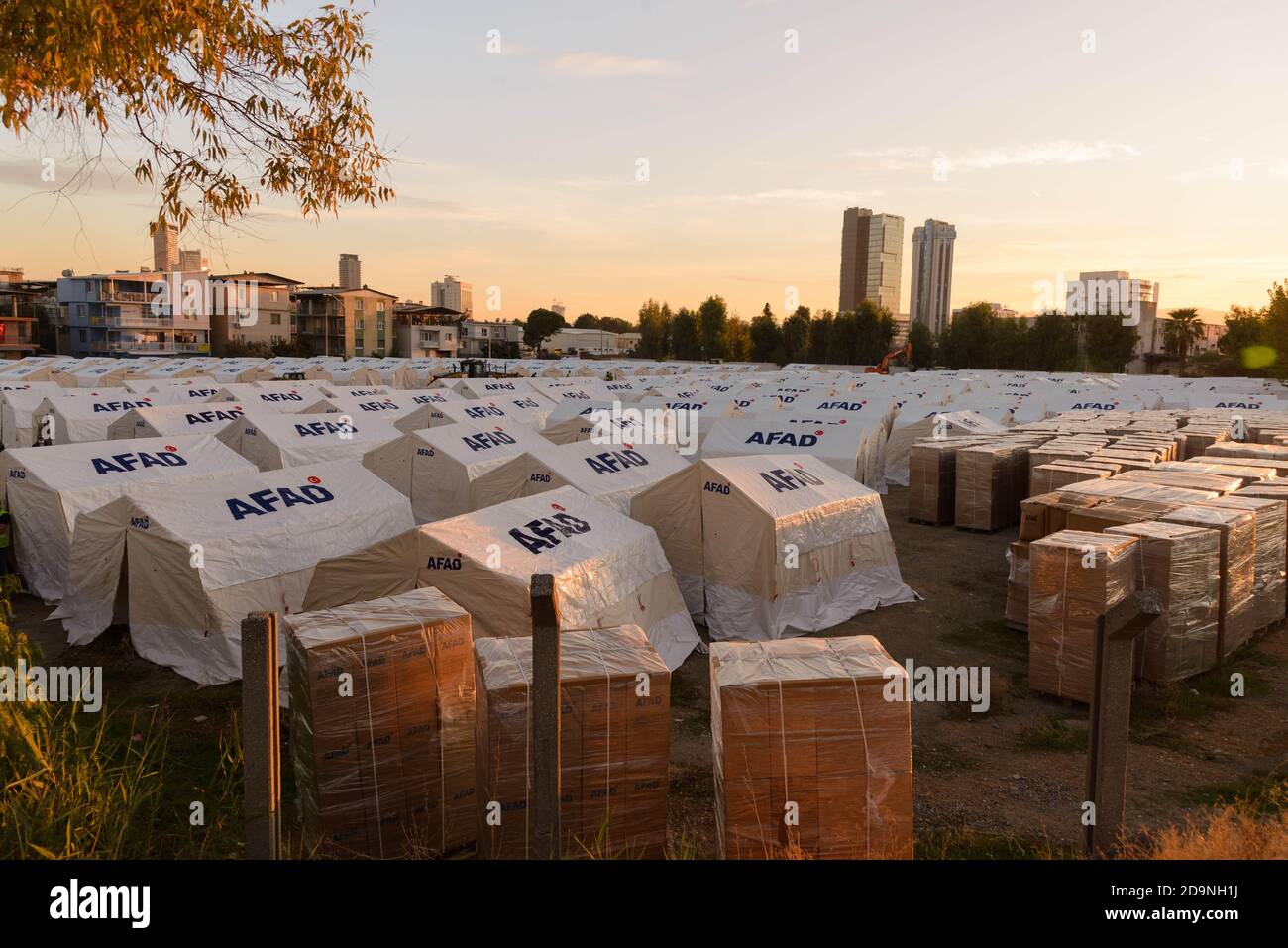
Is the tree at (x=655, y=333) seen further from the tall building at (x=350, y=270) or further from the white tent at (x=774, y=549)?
the white tent at (x=774, y=549)

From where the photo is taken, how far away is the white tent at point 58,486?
14039 millimetres

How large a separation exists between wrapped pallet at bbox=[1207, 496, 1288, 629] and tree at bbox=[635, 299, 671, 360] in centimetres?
11480

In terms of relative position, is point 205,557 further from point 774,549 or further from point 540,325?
point 540,325

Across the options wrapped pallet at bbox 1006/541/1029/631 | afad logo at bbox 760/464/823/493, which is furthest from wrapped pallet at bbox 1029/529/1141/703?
afad logo at bbox 760/464/823/493

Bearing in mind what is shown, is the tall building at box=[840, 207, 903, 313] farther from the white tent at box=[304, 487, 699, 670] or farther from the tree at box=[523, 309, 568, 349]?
the white tent at box=[304, 487, 699, 670]

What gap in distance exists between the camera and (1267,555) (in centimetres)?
1163

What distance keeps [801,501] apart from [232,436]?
13.8 m

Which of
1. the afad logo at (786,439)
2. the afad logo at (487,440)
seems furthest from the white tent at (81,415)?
the afad logo at (786,439)

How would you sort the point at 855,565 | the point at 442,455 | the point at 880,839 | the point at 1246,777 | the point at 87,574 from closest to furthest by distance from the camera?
the point at 880,839 < the point at 1246,777 < the point at 87,574 < the point at 855,565 < the point at 442,455

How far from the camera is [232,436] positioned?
784 inches

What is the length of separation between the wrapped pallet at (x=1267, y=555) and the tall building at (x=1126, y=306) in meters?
66.6

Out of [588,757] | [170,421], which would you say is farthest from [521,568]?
[170,421]
